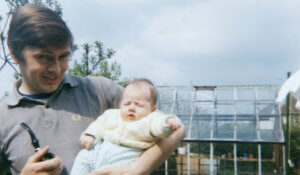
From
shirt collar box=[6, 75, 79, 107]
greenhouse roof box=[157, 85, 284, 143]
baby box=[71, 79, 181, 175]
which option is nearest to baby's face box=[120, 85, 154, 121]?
baby box=[71, 79, 181, 175]

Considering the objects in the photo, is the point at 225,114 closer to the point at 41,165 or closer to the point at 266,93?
the point at 266,93

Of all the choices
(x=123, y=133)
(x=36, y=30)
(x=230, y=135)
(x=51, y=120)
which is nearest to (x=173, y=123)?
(x=123, y=133)

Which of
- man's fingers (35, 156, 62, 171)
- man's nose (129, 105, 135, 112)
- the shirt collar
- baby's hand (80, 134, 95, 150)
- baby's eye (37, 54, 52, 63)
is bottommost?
man's fingers (35, 156, 62, 171)

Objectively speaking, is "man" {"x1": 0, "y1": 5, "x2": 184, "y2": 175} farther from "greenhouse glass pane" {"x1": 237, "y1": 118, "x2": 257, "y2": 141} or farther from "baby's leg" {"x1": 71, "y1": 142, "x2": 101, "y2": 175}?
"greenhouse glass pane" {"x1": 237, "y1": 118, "x2": 257, "y2": 141}

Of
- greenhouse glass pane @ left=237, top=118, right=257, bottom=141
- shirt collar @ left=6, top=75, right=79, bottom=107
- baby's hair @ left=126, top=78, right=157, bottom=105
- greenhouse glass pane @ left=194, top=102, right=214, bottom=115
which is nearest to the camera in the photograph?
shirt collar @ left=6, top=75, right=79, bottom=107

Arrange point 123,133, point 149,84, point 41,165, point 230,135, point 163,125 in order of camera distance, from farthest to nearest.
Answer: point 230,135, point 149,84, point 123,133, point 163,125, point 41,165

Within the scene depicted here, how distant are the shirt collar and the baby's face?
23cm

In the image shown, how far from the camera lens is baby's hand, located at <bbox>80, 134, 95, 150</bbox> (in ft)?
5.71

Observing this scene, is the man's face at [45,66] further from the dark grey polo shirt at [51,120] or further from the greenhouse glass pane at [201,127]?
the greenhouse glass pane at [201,127]

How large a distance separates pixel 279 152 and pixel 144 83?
25.1ft

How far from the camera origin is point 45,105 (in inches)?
70.8

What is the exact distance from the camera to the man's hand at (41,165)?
155 centimetres

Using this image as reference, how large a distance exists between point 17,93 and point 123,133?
48cm

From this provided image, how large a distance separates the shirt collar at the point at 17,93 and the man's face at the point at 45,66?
75 millimetres
